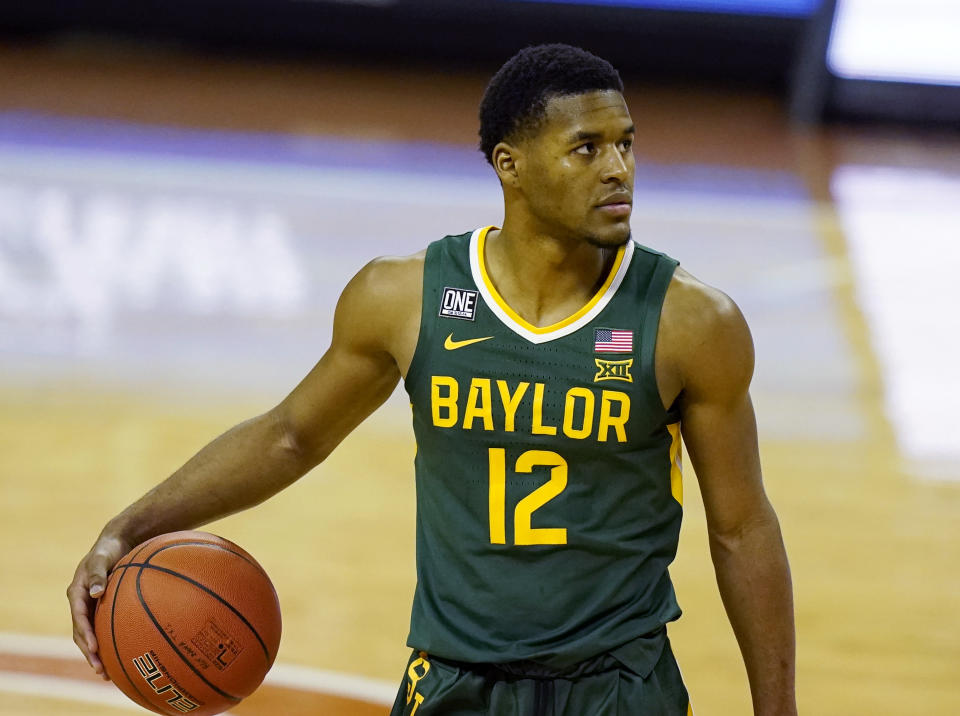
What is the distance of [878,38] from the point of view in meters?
12.4

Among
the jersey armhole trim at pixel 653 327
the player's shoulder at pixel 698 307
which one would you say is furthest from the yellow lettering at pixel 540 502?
the player's shoulder at pixel 698 307

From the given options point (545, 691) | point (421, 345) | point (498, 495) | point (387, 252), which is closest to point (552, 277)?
point (421, 345)

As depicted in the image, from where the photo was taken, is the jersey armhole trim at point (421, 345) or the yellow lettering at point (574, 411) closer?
the yellow lettering at point (574, 411)

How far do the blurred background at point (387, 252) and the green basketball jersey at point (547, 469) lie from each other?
191 cm

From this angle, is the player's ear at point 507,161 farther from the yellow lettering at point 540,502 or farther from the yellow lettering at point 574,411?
the yellow lettering at point 540,502

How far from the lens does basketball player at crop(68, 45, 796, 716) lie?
9.26 ft

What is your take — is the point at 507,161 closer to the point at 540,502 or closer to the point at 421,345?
the point at 421,345

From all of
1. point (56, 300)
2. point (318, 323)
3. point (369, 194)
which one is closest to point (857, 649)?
point (318, 323)

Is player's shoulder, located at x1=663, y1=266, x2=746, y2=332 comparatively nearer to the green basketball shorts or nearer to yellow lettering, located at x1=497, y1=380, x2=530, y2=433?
yellow lettering, located at x1=497, y1=380, x2=530, y2=433

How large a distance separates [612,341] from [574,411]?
0.16m

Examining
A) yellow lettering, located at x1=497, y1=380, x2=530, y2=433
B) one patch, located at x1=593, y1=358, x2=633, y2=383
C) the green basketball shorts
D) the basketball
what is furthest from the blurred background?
one patch, located at x1=593, y1=358, x2=633, y2=383

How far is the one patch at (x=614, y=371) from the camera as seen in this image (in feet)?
9.29

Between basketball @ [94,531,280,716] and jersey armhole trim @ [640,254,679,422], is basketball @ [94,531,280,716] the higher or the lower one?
the lower one

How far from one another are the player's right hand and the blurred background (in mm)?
1747
